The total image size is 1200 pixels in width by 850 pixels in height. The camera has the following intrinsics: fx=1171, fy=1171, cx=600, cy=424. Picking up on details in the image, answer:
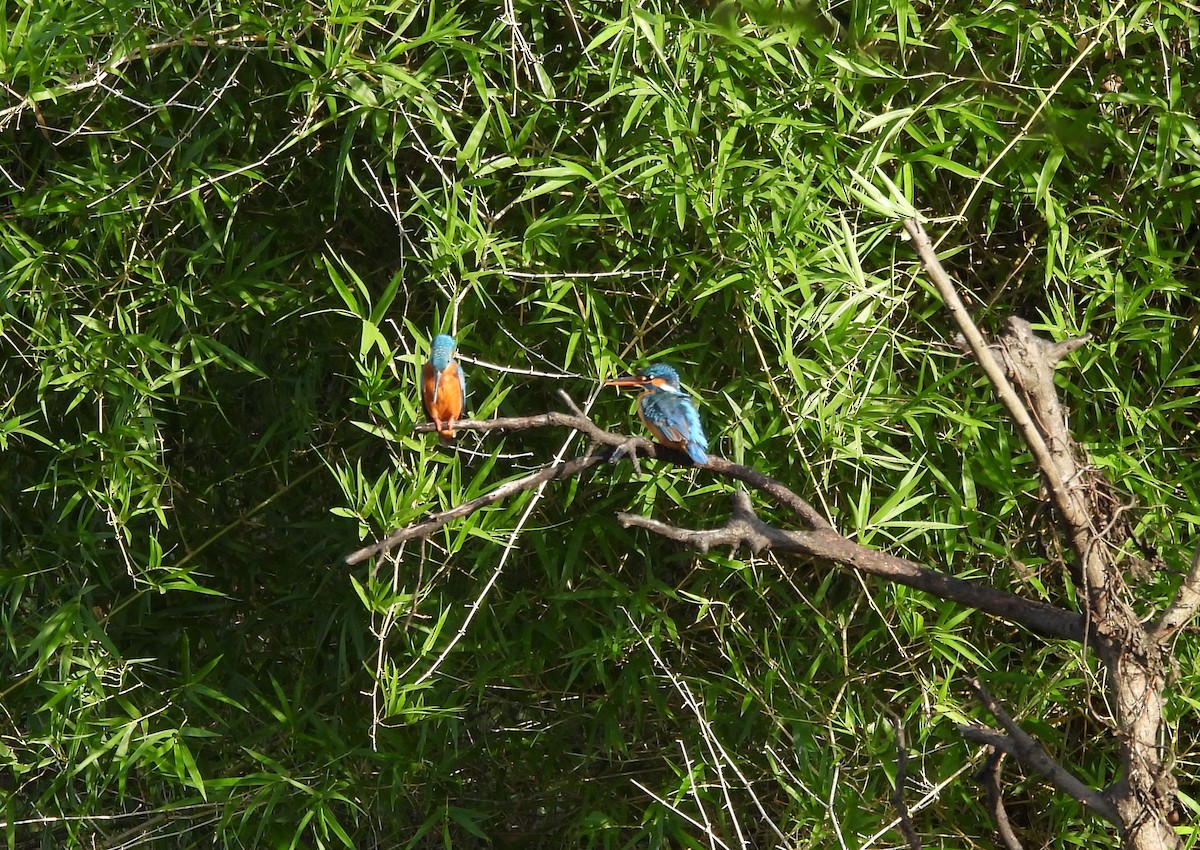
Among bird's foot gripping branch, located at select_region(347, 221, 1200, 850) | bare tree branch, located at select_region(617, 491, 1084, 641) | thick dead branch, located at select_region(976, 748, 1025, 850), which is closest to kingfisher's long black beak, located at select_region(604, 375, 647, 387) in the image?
bird's foot gripping branch, located at select_region(347, 221, 1200, 850)

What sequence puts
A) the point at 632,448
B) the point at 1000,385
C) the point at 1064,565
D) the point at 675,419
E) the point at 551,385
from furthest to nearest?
the point at 551,385
the point at 675,419
the point at 632,448
the point at 1064,565
the point at 1000,385

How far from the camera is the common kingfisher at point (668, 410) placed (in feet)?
6.80

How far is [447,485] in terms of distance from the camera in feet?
7.73

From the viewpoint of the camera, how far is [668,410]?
217 centimetres

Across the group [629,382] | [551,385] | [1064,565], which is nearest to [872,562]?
[1064,565]

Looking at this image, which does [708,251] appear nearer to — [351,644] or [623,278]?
[623,278]

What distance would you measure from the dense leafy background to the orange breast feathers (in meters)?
0.04

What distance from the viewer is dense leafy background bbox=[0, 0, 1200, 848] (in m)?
2.30

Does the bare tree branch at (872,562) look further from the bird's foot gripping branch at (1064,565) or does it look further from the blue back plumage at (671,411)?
the blue back plumage at (671,411)

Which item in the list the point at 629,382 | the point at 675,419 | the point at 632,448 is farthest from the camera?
the point at 629,382

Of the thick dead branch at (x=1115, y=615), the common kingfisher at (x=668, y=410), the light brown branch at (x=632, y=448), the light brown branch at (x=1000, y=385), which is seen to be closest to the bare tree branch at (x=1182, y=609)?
the thick dead branch at (x=1115, y=615)

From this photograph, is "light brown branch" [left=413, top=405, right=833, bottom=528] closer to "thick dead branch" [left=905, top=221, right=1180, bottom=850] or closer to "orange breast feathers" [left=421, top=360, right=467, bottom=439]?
"thick dead branch" [left=905, top=221, right=1180, bottom=850]

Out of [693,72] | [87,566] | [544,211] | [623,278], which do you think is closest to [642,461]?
[623,278]

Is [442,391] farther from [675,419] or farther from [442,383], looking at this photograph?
[675,419]
